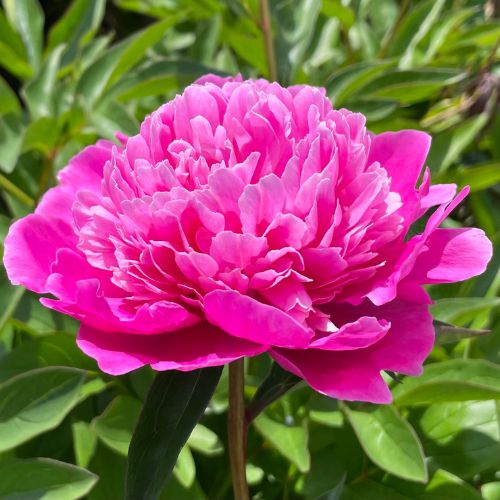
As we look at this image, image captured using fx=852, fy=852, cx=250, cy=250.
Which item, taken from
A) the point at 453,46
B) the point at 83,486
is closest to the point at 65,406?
the point at 83,486

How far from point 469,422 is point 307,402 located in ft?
0.52

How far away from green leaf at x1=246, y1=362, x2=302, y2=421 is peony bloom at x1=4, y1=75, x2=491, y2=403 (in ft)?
0.23

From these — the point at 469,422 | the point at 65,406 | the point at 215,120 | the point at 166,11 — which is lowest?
the point at 469,422

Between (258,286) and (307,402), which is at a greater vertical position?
(258,286)

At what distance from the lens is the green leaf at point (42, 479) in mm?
699

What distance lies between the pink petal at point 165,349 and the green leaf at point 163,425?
4 cm

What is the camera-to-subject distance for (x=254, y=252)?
1.79 feet

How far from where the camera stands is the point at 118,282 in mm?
571

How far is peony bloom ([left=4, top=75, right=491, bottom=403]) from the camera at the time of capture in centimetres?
53

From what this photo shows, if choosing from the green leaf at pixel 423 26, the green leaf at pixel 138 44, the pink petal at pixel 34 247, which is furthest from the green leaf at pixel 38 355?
the green leaf at pixel 423 26

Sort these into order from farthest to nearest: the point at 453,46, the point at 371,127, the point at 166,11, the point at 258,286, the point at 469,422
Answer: the point at 166,11
the point at 453,46
the point at 371,127
the point at 469,422
the point at 258,286

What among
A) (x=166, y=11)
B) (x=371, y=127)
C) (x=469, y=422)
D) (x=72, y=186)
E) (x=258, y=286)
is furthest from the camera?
(x=166, y=11)

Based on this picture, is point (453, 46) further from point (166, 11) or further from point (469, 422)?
point (469, 422)

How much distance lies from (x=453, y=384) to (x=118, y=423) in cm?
30
